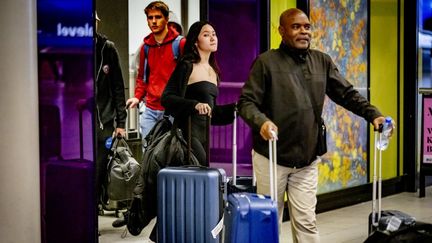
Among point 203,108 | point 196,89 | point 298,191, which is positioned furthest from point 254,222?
point 196,89

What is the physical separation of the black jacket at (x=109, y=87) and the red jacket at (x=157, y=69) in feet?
0.60

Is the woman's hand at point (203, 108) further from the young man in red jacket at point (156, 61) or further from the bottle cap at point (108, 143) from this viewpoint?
the bottle cap at point (108, 143)

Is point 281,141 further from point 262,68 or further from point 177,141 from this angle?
point 177,141

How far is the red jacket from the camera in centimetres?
619

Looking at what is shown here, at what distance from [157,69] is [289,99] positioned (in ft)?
5.48

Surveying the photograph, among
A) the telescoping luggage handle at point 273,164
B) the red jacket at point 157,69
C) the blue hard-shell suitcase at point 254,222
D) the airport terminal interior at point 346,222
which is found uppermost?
the red jacket at point 157,69

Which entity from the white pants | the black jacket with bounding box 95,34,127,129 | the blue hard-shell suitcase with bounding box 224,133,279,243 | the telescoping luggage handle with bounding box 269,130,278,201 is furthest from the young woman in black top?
the blue hard-shell suitcase with bounding box 224,133,279,243

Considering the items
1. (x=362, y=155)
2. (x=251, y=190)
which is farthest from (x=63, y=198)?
(x=362, y=155)

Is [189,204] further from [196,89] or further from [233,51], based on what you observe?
[233,51]

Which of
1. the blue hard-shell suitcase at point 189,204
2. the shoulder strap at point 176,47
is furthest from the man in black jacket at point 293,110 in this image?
the shoulder strap at point 176,47

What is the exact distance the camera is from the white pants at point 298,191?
15.9 ft

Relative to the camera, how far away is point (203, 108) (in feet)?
17.5

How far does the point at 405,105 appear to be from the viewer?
30.9 feet

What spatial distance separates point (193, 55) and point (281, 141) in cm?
128
